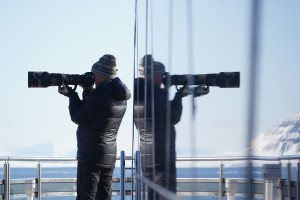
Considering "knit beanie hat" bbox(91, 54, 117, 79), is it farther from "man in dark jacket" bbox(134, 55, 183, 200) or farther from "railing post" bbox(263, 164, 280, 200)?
"railing post" bbox(263, 164, 280, 200)

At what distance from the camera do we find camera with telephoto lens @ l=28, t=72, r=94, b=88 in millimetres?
5133

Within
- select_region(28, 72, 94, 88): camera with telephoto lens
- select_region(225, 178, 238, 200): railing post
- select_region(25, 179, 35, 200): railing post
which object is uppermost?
select_region(28, 72, 94, 88): camera with telephoto lens

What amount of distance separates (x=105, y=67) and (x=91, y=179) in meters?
0.78

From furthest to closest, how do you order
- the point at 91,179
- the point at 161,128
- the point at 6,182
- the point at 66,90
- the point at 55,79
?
the point at 6,182 < the point at 55,79 < the point at 66,90 < the point at 91,179 < the point at 161,128

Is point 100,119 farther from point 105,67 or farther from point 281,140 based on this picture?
point 281,140

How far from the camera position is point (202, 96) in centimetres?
115

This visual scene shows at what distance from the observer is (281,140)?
0.64 metres

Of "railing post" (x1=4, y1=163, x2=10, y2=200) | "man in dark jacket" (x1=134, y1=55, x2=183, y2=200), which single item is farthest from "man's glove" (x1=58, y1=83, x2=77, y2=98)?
"railing post" (x1=4, y1=163, x2=10, y2=200)

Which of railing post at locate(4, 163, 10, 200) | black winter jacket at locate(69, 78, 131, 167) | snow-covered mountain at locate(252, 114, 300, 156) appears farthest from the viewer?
railing post at locate(4, 163, 10, 200)

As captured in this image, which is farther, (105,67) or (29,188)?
(29,188)

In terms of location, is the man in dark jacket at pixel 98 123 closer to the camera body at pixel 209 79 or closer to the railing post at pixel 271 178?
the camera body at pixel 209 79

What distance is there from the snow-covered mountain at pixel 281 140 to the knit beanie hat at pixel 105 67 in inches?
160

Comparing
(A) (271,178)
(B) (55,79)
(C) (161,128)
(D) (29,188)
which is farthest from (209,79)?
(D) (29,188)

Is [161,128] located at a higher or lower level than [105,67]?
lower
